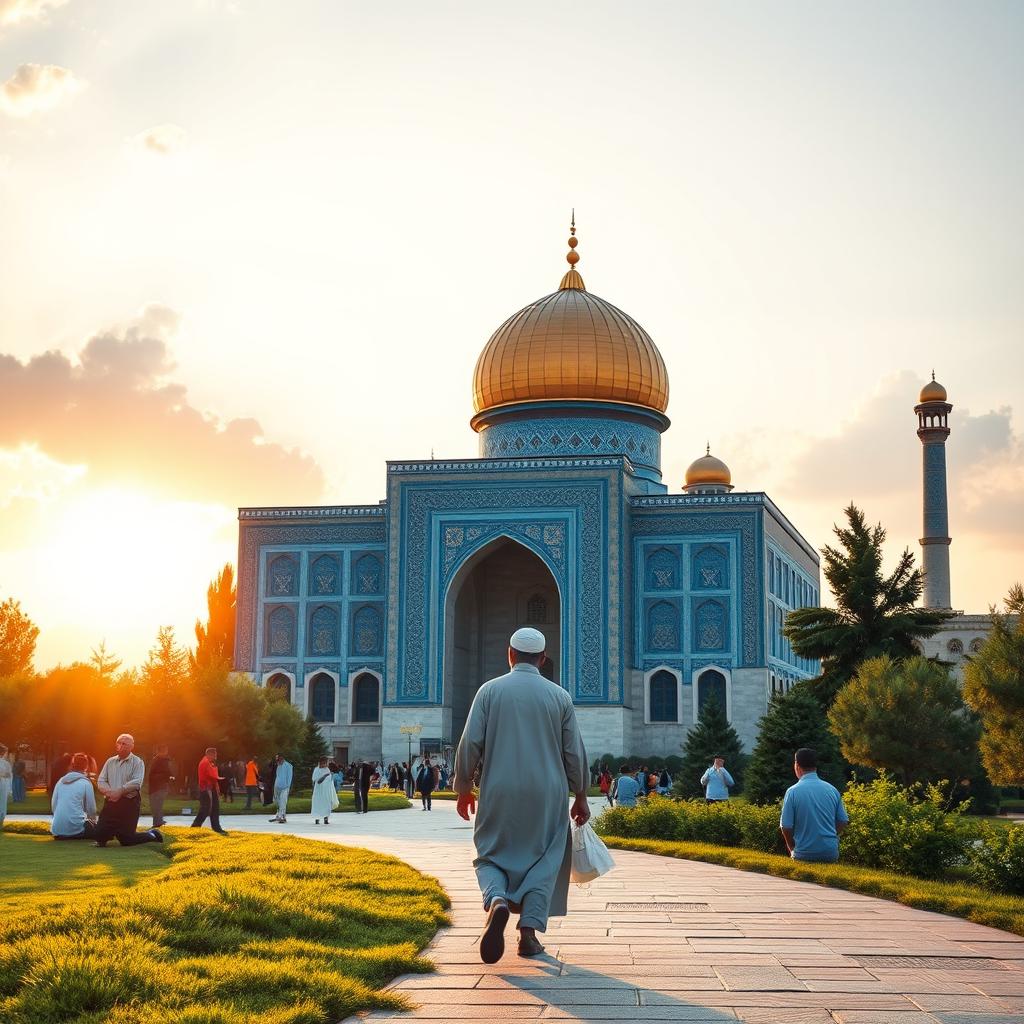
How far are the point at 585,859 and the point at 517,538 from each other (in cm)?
3044

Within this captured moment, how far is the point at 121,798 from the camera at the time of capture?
41.3 feet

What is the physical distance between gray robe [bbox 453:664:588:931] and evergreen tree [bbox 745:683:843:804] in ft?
43.4

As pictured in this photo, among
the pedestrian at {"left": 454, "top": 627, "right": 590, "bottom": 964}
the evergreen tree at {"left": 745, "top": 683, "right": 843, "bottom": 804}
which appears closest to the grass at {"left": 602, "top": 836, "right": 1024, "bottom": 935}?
the pedestrian at {"left": 454, "top": 627, "right": 590, "bottom": 964}

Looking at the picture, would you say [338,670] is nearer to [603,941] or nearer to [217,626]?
[217,626]

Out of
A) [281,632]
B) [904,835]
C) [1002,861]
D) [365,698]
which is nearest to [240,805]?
[365,698]

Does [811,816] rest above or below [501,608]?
below

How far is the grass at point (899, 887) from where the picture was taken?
7363mm

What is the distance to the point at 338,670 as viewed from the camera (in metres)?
38.2

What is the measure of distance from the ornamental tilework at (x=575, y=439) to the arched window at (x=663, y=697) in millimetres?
6800

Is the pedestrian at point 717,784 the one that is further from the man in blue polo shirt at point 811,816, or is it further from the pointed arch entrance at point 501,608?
the pointed arch entrance at point 501,608

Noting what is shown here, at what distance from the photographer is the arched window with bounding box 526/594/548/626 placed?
40.2 meters

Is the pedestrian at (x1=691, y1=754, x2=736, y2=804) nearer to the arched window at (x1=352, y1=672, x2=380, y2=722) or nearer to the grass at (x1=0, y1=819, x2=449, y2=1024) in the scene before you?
the grass at (x1=0, y1=819, x2=449, y2=1024)

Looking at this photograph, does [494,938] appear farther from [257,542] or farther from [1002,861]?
[257,542]

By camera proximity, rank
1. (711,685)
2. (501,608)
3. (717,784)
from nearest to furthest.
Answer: (717,784) < (711,685) < (501,608)
